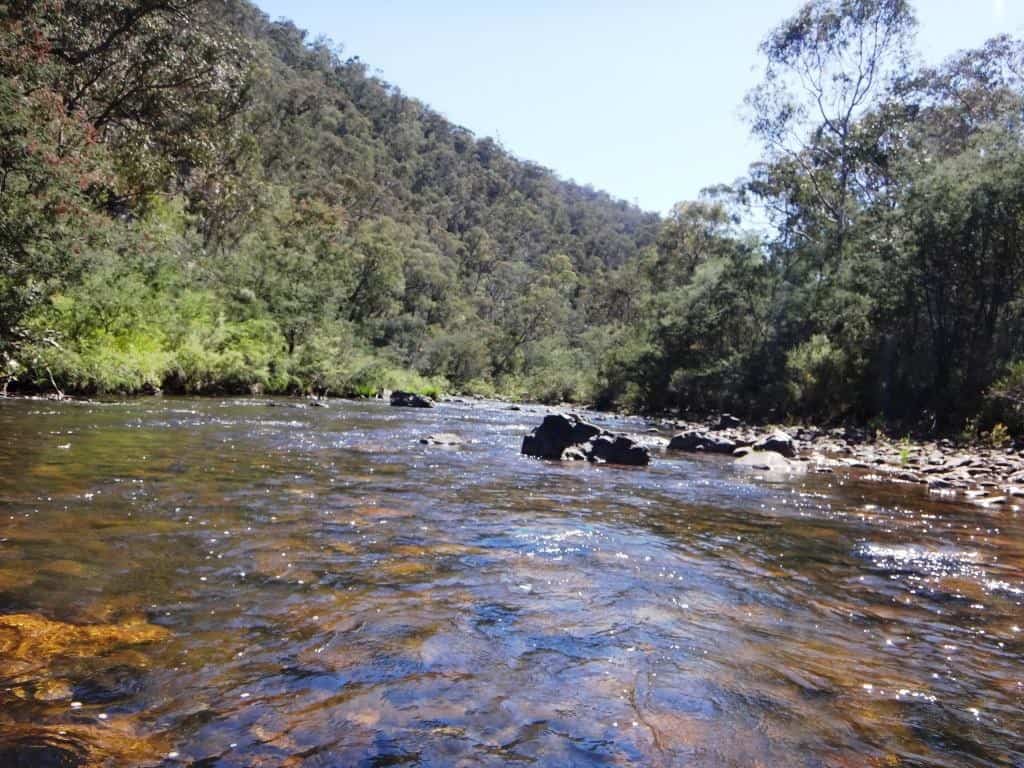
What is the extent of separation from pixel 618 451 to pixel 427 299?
1844 inches

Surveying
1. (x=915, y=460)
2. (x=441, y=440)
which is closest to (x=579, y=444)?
(x=441, y=440)

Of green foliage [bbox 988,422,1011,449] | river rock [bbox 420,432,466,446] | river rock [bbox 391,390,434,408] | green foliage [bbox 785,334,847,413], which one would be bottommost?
river rock [bbox 391,390,434,408]

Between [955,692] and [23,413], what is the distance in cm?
1291

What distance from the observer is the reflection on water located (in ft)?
8.28

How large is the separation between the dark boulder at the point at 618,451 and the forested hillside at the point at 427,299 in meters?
9.17

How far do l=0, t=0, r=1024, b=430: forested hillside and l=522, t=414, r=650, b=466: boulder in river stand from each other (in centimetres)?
916

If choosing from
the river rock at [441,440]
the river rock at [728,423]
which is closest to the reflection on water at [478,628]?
the river rock at [441,440]

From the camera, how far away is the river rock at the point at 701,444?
14.5m

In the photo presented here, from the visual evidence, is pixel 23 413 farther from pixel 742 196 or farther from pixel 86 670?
pixel 742 196

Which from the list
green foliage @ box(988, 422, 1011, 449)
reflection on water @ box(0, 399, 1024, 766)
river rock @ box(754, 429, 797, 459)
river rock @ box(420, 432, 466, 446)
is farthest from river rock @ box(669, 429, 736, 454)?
reflection on water @ box(0, 399, 1024, 766)

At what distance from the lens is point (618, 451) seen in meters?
11.7

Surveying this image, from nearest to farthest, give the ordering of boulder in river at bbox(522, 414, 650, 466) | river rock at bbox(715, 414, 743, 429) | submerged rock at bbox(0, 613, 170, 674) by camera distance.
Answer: submerged rock at bbox(0, 613, 170, 674)
boulder in river at bbox(522, 414, 650, 466)
river rock at bbox(715, 414, 743, 429)

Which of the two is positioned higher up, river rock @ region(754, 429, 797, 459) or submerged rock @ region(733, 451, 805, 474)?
river rock @ region(754, 429, 797, 459)

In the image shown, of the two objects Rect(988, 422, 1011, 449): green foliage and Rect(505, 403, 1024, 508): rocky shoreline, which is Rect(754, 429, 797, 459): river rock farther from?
Rect(988, 422, 1011, 449): green foliage
